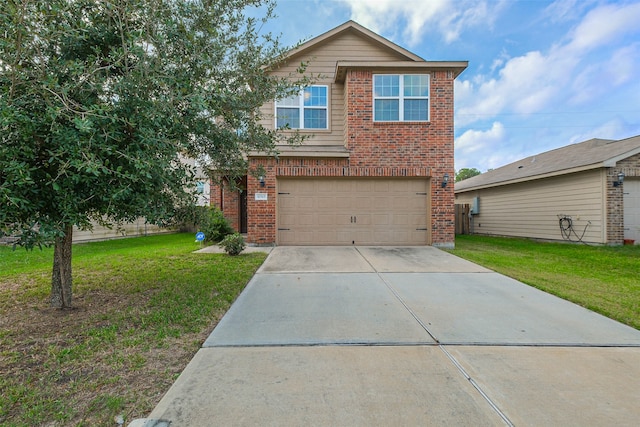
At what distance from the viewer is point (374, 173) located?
930cm

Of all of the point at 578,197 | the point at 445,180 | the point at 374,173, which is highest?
the point at 374,173

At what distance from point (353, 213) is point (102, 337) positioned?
7335 millimetres

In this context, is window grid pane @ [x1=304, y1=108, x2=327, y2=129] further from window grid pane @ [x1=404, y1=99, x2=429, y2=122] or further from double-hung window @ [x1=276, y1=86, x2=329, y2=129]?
window grid pane @ [x1=404, y1=99, x2=429, y2=122]

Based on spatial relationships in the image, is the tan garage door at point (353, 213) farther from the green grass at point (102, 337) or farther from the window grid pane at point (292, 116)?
the green grass at point (102, 337)

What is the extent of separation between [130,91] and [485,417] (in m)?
4.21

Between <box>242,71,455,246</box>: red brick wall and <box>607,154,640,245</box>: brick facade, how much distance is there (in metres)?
5.26

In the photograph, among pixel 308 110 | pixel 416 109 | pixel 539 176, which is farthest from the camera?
pixel 539 176

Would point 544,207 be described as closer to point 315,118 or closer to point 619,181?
point 619,181

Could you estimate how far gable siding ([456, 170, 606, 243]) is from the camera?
997cm

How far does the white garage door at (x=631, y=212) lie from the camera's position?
31.8ft

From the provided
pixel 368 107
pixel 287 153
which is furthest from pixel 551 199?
pixel 287 153

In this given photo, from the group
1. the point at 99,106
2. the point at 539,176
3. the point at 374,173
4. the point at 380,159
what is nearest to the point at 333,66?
the point at 380,159

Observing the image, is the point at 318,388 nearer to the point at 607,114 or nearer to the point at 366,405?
the point at 366,405

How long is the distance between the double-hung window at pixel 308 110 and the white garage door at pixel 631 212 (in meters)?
10.2
